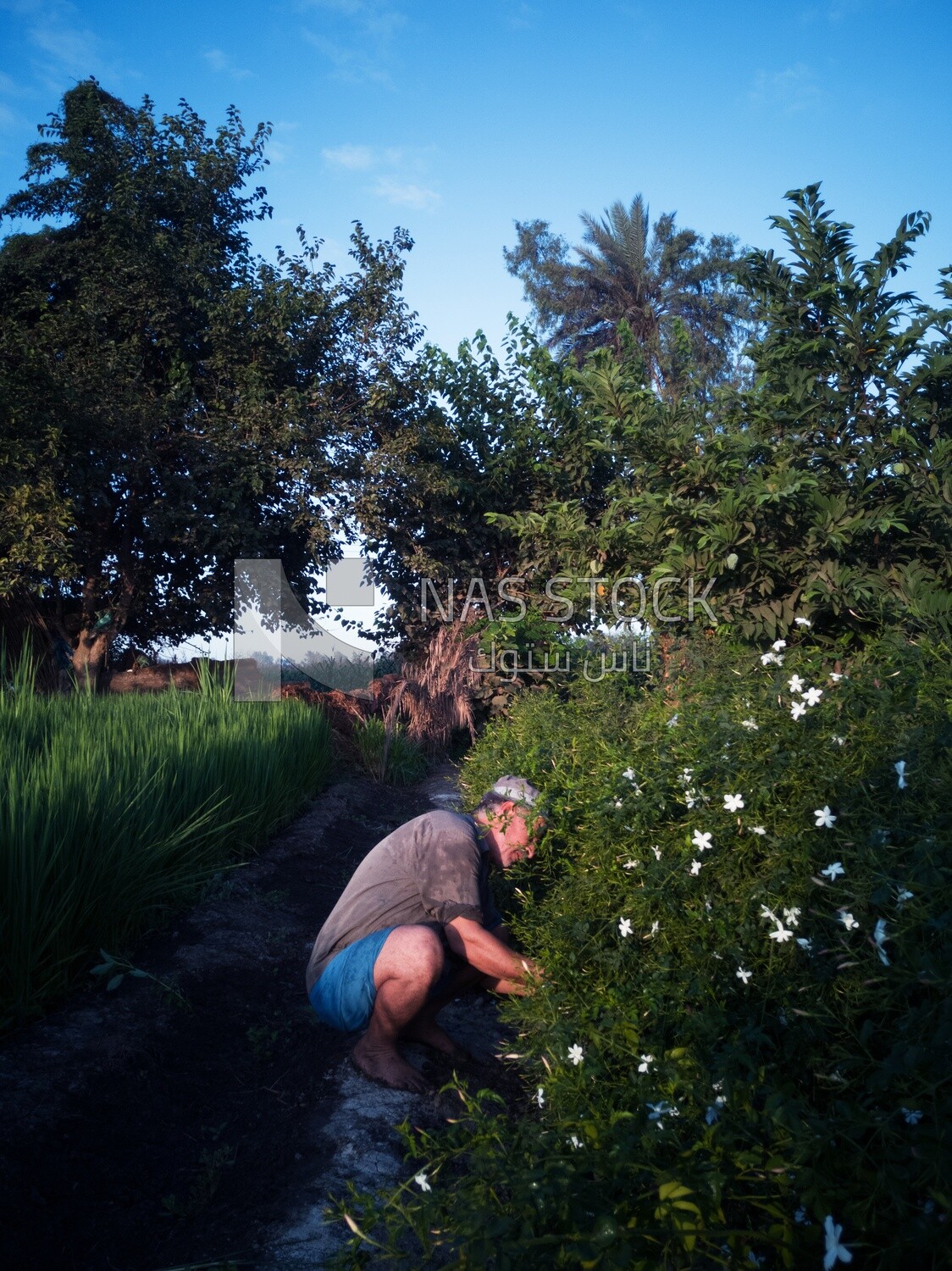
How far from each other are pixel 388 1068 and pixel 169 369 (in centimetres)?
974

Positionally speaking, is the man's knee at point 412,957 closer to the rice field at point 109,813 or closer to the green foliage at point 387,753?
the rice field at point 109,813

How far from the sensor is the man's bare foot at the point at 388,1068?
3.15 metres

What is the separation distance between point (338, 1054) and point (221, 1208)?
0.99 metres

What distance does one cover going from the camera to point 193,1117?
3.03 meters

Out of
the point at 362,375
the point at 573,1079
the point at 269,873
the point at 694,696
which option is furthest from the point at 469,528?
the point at 573,1079

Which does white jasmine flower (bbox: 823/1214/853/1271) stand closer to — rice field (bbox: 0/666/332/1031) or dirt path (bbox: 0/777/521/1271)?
dirt path (bbox: 0/777/521/1271)

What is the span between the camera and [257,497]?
35.7 feet

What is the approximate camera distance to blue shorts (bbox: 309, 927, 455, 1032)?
3330mm

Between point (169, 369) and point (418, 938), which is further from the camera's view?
point (169, 369)

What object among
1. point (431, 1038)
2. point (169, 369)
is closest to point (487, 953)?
point (431, 1038)

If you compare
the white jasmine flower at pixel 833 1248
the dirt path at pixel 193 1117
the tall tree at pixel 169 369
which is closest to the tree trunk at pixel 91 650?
the tall tree at pixel 169 369

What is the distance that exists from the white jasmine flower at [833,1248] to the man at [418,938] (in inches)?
65.3

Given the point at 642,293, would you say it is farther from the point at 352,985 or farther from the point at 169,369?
the point at 352,985

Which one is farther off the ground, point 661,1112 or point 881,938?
point 881,938
